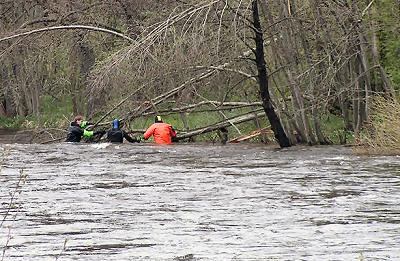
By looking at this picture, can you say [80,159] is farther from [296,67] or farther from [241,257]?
[241,257]

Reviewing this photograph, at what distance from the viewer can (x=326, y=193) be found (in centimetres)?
1809

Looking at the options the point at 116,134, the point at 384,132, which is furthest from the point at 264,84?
the point at 116,134

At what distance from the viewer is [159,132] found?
1230 inches

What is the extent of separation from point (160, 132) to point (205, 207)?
1484 centimetres

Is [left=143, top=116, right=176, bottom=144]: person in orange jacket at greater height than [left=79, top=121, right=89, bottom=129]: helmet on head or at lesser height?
lesser

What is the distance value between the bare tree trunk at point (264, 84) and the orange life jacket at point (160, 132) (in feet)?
13.4

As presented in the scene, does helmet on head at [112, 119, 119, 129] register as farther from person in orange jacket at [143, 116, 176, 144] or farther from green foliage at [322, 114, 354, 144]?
green foliage at [322, 114, 354, 144]

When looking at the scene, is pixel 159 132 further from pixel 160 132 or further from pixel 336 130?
pixel 336 130

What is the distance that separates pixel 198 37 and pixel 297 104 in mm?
5242

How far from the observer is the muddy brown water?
40.7ft

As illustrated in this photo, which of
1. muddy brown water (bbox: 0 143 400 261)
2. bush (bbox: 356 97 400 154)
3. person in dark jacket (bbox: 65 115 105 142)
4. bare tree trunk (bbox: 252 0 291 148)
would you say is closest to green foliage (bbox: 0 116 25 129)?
person in dark jacket (bbox: 65 115 105 142)

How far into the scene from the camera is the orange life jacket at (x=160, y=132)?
31016 millimetres

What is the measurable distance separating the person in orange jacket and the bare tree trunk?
13.3 feet

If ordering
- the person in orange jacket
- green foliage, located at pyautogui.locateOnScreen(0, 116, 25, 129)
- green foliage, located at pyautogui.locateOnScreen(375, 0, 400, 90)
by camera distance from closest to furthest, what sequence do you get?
green foliage, located at pyautogui.locateOnScreen(375, 0, 400, 90), the person in orange jacket, green foliage, located at pyautogui.locateOnScreen(0, 116, 25, 129)
